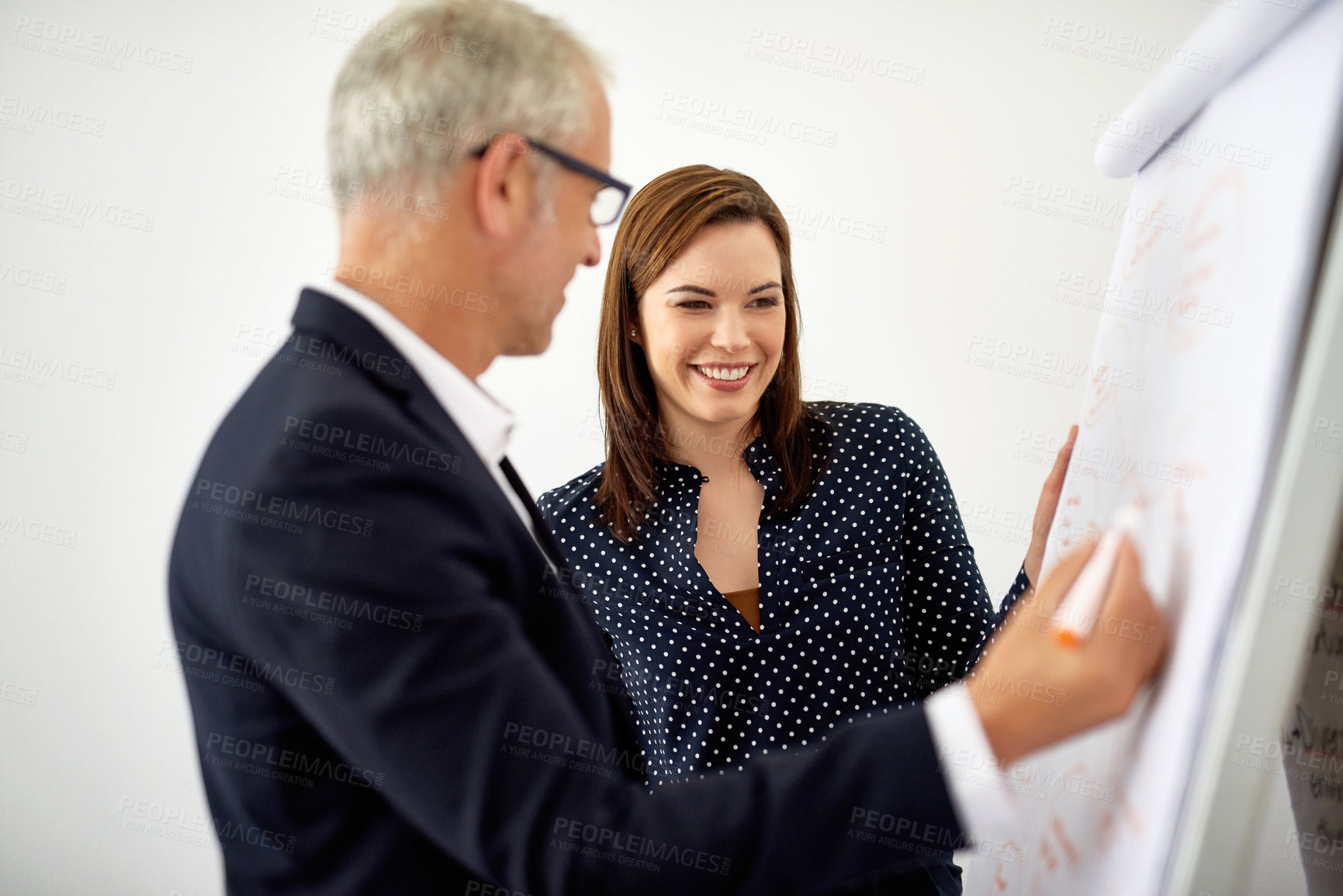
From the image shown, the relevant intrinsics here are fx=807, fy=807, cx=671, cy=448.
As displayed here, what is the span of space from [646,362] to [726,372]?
0.66ft

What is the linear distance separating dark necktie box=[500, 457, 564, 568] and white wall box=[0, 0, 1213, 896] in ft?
4.45

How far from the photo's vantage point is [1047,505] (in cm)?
121

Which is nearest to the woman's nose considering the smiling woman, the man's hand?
the smiling woman

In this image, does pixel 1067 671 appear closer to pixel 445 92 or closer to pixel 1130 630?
pixel 1130 630

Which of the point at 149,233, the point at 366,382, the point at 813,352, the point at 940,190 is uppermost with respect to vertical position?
the point at 940,190

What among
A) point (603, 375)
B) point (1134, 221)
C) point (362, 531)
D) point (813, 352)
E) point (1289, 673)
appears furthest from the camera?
point (813, 352)

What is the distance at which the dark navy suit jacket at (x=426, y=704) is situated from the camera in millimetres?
666

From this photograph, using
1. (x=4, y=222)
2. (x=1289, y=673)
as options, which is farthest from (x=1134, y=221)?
(x=4, y=222)

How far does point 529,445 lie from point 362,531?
163cm

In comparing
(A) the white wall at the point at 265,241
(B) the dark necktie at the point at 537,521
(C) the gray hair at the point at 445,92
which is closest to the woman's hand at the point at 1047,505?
(B) the dark necktie at the point at 537,521

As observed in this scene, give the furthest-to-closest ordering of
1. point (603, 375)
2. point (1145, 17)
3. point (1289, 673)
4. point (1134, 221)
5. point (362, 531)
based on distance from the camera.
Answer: point (1145, 17) → point (603, 375) → point (1134, 221) → point (362, 531) → point (1289, 673)

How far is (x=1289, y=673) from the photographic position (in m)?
0.55

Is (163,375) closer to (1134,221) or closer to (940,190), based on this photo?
(940,190)

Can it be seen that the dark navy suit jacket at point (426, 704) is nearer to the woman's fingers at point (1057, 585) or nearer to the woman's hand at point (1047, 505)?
the woman's fingers at point (1057, 585)
